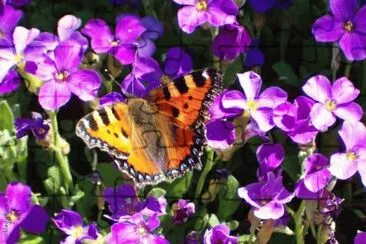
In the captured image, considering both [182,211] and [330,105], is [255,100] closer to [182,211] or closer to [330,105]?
[330,105]

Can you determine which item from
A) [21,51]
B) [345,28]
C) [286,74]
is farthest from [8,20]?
[345,28]

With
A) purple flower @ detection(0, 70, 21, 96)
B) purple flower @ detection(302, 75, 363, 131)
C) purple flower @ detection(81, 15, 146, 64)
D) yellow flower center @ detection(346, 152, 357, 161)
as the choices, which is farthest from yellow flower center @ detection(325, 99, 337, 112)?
purple flower @ detection(0, 70, 21, 96)

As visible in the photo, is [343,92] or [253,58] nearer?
[343,92]

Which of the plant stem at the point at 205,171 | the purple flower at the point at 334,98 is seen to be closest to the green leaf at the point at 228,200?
the plant stem at the point at 205,171

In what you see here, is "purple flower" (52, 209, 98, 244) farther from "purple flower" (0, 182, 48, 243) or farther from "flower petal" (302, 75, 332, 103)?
"flower petal" (302, 75, 332, 103)

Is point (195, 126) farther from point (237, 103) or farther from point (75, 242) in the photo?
point (75, 242)
